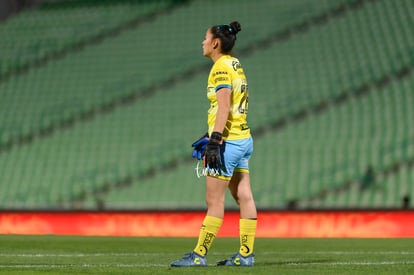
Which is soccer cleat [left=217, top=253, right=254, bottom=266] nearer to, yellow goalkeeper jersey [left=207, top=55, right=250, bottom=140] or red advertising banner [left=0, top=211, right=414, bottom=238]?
yellow goalkeeper jersey [left=207, top=55, right=250, bottom=140]

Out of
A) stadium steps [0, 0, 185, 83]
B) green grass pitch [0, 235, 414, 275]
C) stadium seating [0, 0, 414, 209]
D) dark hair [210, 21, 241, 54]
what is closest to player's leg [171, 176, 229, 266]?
green grass pitch [0, 235, 414, 275]

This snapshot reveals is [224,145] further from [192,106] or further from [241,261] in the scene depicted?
[192,106]

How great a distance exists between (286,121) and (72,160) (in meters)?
4.66

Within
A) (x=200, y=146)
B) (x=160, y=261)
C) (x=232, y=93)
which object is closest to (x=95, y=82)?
(x=160, y=261)

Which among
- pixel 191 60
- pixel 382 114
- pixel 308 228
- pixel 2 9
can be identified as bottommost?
pixel 308 228

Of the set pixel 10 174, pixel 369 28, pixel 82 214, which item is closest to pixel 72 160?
pixel 10 174

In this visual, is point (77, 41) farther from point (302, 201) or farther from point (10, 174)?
point (302, 201)

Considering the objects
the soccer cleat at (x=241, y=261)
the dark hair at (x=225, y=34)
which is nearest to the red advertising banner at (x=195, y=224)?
the soccer cleat at (x=241, y=261)

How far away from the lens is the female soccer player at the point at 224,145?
7.39 metres

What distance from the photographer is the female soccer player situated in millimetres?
7394

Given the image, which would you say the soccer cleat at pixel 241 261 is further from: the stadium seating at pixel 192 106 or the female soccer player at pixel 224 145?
the stadium seating at pixel 192 106

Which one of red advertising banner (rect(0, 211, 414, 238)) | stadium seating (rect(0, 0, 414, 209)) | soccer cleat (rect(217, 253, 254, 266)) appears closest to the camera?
soccer cleat (rect(217, 253, 254, 266))

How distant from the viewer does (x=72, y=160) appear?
69.4 feet

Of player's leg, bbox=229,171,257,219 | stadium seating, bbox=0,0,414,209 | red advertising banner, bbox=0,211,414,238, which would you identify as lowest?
player's leg, bbox=229,171,257,219
